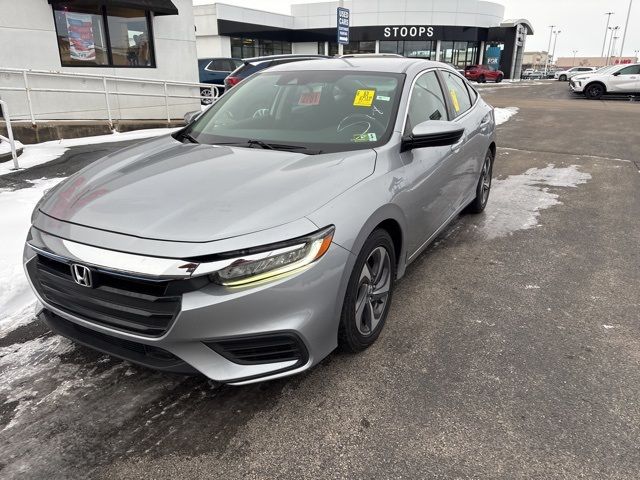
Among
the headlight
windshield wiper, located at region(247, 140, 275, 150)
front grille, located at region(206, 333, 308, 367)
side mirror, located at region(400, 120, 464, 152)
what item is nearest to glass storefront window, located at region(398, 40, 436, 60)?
side mirror, located at region(400, 120, 464, 152)

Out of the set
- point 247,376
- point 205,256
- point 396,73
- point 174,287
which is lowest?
point 247,376

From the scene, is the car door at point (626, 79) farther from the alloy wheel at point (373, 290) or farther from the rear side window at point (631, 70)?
the alloy wheel at point (373, 290)

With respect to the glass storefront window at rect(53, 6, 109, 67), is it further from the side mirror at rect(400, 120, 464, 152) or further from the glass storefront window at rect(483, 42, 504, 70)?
the glass storefront window at rect(483, 42, 504, 70)

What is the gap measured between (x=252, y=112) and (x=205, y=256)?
1.90 m

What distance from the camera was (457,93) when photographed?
184 inches

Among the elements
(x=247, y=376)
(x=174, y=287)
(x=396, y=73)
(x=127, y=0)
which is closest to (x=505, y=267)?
(x=396, y=73)

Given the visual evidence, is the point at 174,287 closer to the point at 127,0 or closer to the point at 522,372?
the point at 522,372

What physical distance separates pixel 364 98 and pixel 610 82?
962 inches

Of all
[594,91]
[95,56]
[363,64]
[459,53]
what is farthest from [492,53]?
[363,64]

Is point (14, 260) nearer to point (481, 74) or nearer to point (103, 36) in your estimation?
point (103, 36)

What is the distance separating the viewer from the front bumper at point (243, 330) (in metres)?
2.08

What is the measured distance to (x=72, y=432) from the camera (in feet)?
7.45

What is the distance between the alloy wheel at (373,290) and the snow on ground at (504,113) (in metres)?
12.1

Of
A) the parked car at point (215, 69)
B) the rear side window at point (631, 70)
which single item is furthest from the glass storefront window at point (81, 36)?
the rear side window at point (631, 70)
